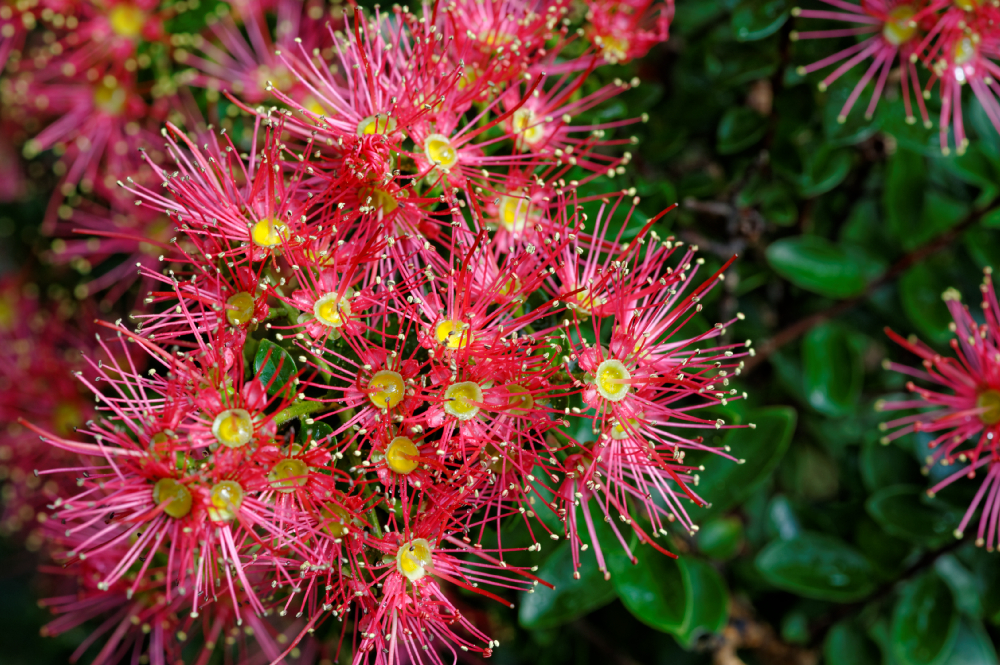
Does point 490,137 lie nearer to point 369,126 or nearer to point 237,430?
point 369,126

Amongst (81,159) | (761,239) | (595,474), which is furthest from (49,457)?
(761,239)

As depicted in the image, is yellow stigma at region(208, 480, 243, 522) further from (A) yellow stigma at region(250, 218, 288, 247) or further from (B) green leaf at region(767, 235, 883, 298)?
(B) green leaf at region(767, 235, 883, 298)

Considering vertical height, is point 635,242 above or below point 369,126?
below

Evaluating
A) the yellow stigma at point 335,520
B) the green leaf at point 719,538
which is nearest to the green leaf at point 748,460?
the green leaf at point 719,538

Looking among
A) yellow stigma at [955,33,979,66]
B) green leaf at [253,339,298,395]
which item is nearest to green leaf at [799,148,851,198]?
yellow stigma at [955,33,979,66]

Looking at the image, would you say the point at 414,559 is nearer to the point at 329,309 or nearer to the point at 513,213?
the point at 329,309

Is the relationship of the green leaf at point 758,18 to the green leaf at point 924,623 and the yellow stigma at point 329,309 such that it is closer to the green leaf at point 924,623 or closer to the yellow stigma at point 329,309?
the yellow stigma at point 329,309
